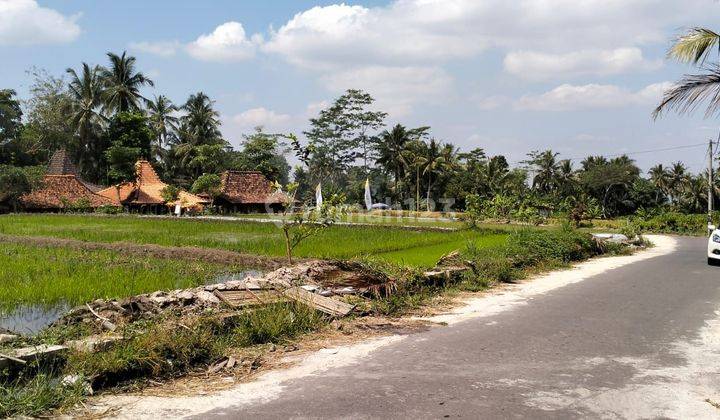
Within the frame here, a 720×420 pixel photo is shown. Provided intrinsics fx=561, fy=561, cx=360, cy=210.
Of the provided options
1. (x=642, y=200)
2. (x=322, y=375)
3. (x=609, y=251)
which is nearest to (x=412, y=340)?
(x=322, y=375)

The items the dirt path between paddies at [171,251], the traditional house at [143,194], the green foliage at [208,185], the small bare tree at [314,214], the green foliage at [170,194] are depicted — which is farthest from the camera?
the green foliage at [208,185]

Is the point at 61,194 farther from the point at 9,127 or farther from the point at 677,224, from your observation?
the point at 677,224

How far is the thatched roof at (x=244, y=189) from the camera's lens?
4910cm

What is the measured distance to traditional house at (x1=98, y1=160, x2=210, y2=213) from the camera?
46.0 m

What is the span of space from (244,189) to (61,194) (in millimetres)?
14490

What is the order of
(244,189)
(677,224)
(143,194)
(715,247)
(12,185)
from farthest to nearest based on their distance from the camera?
(244,189)
(143,194)
(12,185)
(677,224)
(715,247)

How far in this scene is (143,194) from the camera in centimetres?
4703

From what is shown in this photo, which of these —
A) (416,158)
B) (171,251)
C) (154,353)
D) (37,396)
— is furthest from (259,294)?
(416,158)

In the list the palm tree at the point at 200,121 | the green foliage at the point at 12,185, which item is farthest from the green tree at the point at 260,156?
the green foliage at the point at 12,185

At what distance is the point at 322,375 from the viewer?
196 inches

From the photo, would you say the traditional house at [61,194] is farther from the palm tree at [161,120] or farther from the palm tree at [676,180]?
the palm tree at [676,180]

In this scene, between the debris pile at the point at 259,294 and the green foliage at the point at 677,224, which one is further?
the green foliage at the point at 677,224

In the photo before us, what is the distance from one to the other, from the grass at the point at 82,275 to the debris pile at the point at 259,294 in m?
2.14

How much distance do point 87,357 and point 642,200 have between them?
5578cm
